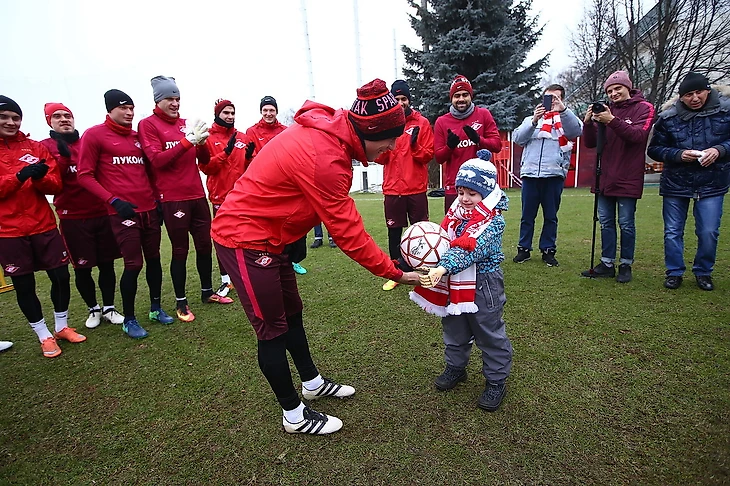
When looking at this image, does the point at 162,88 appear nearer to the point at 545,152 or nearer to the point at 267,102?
the point at 267,102

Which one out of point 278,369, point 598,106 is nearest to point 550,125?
point 598,106

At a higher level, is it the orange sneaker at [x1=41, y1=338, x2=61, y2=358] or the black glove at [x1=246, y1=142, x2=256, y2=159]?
the black glove at [x1=246, y1=142, x2=256, y2=159]

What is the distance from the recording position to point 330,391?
3.18 m

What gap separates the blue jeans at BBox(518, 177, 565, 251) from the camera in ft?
20.0

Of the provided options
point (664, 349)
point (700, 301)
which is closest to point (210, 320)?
point (664, 349)

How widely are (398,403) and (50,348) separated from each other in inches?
139

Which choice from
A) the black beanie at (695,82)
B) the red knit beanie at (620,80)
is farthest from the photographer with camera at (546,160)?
the black beanie at (695,82)

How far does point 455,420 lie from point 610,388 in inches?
46.9

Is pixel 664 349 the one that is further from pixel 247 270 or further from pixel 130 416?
pixel 130 416

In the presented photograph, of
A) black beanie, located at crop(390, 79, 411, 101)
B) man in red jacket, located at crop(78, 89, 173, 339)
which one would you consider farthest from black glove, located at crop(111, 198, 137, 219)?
black beanie, located at crop(390, 79, 411, 101)

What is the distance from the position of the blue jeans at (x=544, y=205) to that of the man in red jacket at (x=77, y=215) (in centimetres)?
552

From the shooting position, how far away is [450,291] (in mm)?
2848

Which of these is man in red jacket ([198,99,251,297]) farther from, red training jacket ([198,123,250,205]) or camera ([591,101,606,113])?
camera ([591,101,606,113])

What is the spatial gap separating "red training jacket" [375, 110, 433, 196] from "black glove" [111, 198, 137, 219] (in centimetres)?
299
